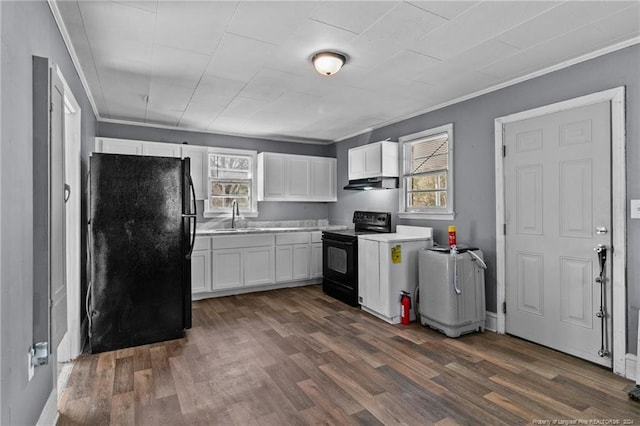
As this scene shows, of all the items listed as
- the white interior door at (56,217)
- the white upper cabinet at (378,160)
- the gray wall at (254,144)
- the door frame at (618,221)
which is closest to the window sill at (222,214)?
the gray wall at (254,144)

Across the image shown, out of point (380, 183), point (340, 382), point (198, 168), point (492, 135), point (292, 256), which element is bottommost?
point (340, 382)

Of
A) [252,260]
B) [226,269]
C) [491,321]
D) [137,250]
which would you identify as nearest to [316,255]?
[252,260]

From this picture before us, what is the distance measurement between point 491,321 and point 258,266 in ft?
10.2

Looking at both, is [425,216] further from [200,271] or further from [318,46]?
[200,271]

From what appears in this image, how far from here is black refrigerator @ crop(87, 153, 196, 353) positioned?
3.08 metres

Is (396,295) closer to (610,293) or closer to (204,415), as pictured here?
(610,293)

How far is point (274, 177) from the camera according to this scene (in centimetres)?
566

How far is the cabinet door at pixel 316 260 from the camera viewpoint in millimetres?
5574

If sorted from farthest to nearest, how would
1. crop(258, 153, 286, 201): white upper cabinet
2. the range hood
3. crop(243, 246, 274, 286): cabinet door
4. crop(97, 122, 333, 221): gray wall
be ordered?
crop(258, 153, 286, 201): white upper cabinet → crop(243, 246, 274, 286): cabinet door → crop(97, 122, 333, 221): gray wall → the range hood

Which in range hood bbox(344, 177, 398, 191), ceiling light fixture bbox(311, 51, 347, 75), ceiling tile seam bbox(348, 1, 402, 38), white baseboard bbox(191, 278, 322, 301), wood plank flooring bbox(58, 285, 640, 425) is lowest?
wood plank flooring bbox(58, 285, 640, 425)

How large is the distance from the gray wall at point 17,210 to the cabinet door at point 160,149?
305 cm

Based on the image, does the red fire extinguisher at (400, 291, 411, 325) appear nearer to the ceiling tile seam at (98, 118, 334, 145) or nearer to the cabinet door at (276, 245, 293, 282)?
the cabinet door at (276, 245, 293, 282)

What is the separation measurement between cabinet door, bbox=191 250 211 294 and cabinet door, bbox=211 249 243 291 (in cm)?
7

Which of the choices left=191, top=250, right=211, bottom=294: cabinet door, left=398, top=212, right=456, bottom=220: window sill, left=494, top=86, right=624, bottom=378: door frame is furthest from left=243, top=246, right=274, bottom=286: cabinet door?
left=494, top=86, right=624, bottom=378: door frame
